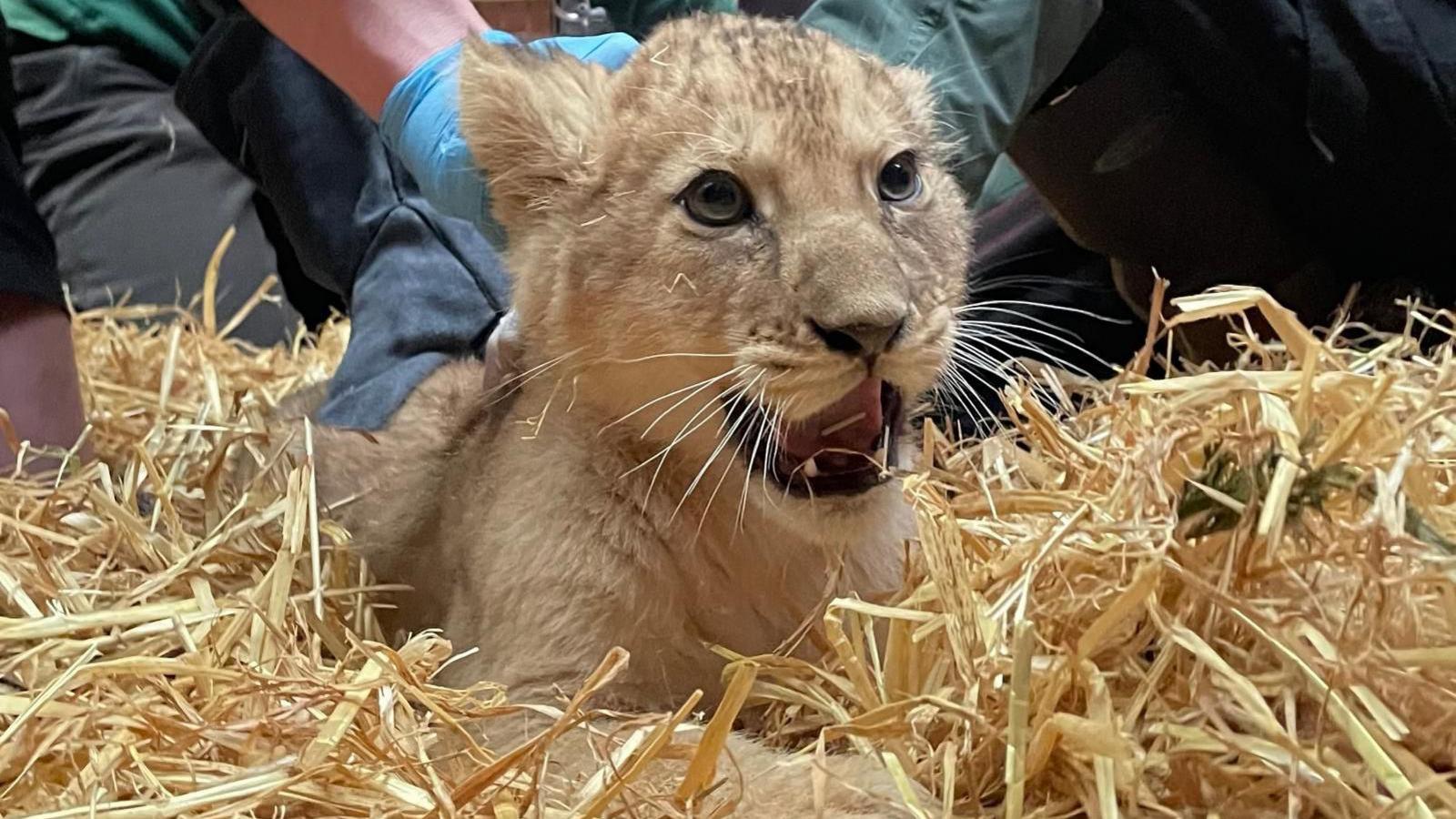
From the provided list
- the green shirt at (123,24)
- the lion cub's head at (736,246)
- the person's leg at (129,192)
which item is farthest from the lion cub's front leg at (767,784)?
the green shirt at (123,24)

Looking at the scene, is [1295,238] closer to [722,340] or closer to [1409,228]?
[1409,228]

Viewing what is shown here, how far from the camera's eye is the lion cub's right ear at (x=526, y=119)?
1.52 m

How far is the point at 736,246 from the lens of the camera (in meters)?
1.33

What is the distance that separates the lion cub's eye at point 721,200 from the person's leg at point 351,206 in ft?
4.03

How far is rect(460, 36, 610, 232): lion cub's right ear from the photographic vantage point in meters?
1.52

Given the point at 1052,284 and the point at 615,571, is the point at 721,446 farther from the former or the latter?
the point at 1052,284

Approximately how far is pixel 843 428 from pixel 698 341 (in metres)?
0.18

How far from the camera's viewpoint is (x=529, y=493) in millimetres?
1516

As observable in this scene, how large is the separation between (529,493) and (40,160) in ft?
10.8

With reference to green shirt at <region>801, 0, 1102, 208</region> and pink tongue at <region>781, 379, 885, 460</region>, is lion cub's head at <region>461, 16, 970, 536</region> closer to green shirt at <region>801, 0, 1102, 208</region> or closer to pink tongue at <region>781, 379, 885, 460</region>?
pink tongue at <region>781, 379, 885, 460</region>

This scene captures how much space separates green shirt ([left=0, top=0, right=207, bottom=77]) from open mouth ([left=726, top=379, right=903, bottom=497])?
3.45 m

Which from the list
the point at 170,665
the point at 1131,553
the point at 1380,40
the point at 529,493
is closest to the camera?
the point at 1131,553

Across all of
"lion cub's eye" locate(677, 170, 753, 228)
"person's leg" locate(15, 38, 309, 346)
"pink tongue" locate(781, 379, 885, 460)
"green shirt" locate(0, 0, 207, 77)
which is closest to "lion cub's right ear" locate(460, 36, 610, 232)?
"lion cub's eye" locate(677, 170, 753, 228)

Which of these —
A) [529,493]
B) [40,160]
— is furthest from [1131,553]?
[40,160]
